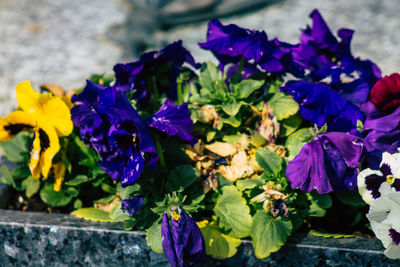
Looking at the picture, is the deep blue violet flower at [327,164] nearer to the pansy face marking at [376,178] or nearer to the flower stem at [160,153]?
the pansy face marking at [376,178]

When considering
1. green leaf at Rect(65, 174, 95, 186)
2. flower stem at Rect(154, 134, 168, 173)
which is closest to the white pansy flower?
flower stem at Rect(154, 134, 168, 173)

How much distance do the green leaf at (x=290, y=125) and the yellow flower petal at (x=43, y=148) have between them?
0.62 m

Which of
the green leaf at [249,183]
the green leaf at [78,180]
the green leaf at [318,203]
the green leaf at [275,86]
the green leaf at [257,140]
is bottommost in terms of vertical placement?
the green leaf at [318,203]

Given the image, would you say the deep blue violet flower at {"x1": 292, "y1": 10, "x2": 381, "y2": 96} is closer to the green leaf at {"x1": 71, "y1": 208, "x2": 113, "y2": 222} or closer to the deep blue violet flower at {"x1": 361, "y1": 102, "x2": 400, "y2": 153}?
the deep blue violet flower at {"x1": 361, "y1": 102, "x2": 400, "y2": 153}

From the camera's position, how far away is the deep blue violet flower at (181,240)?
1.03 m

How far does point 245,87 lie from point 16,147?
2.43ft

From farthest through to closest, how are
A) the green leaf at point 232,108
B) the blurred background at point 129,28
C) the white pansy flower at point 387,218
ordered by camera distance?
the blurred background at point 129,28, the green leaf at point 232,108, the white pansy flower at point 387,218

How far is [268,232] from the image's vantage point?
1.10m

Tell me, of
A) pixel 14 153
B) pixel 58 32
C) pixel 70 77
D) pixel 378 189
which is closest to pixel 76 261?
pixel 14 153

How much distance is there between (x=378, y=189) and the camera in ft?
3.71

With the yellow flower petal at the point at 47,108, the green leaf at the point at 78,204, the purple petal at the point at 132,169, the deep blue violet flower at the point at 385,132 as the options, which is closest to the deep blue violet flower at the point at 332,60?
the deep blue violet flower at the point at 385,132

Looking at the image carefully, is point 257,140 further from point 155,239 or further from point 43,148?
point 43,148

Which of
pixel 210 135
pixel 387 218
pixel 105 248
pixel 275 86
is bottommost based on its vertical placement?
pixel 105 248

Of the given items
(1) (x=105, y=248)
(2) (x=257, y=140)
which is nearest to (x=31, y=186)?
(1) (x=105, y=248)
